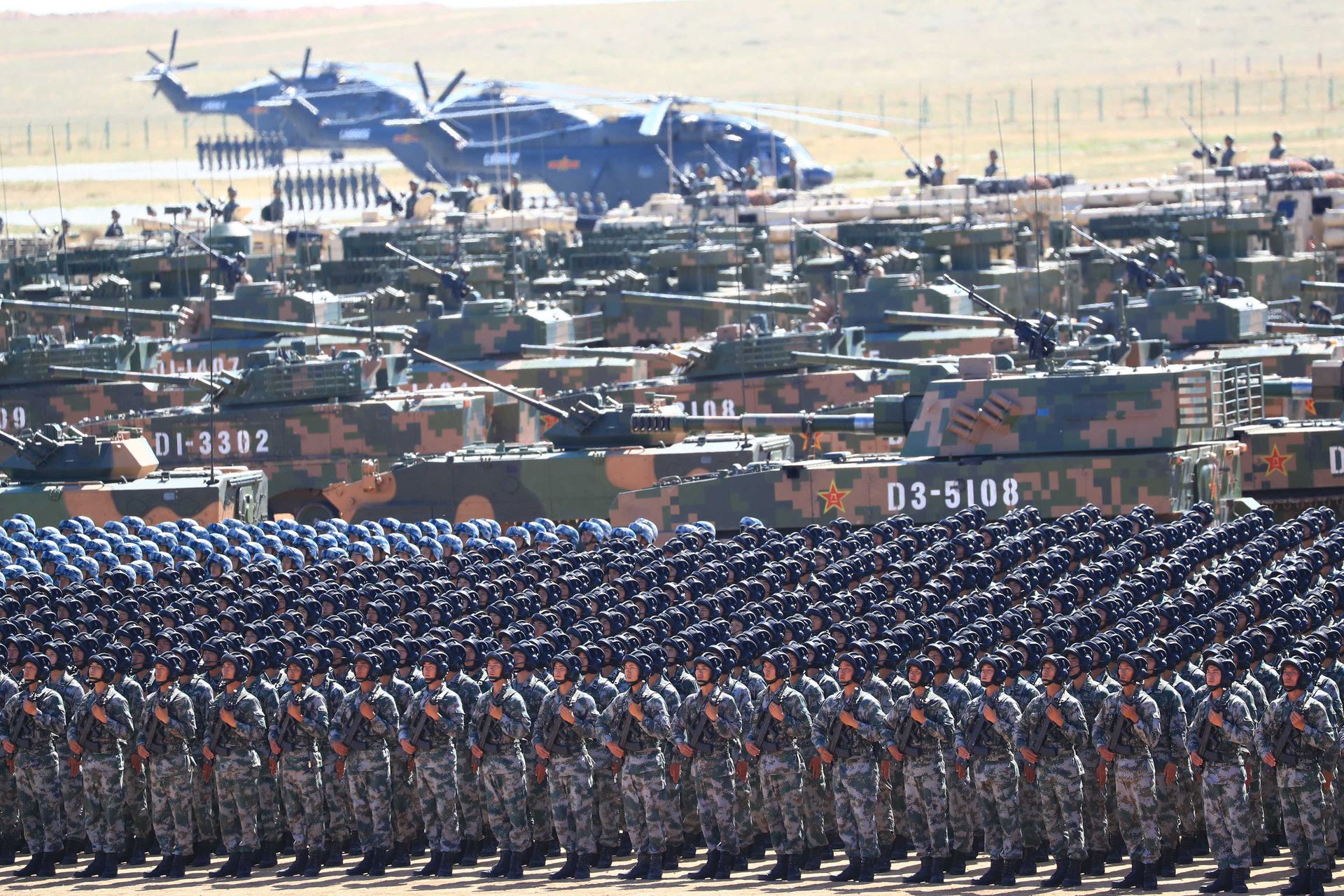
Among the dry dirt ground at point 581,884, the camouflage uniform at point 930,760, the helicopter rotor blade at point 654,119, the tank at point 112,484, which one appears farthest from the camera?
the helicopter rotor blade at point 654,119

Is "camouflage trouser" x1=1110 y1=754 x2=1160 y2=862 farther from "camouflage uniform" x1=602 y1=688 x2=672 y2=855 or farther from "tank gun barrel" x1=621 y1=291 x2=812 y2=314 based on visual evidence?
"tank gun barrel" x1=621 y1=291 x2=812 y2=314

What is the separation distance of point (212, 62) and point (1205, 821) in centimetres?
15380

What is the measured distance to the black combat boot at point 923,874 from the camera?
16.1 meters

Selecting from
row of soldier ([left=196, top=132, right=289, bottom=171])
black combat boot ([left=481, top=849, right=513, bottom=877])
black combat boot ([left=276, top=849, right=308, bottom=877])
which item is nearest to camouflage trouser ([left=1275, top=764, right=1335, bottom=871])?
black combat boot ([left=481, top=849, right=513, bottom=877])

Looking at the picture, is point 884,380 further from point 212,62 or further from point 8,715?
point 212,62

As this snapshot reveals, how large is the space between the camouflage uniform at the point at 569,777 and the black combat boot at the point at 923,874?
2.07m

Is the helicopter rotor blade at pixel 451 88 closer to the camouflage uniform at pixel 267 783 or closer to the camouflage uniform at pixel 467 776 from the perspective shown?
the camouflage uniform at pixel 267 783

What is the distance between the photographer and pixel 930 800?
635 inches

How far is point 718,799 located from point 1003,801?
1.85m

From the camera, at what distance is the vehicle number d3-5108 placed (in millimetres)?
26422

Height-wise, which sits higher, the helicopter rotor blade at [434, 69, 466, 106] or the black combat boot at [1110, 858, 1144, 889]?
the helicopter rotor blade at [434, 69, 466, 106]

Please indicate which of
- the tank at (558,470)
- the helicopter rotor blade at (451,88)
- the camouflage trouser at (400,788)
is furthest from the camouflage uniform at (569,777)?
the helicopter rotor blade at (451,88)

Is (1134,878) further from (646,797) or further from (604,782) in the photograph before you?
(604,782)

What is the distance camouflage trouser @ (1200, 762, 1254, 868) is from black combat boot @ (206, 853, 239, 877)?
6429 millimetres
